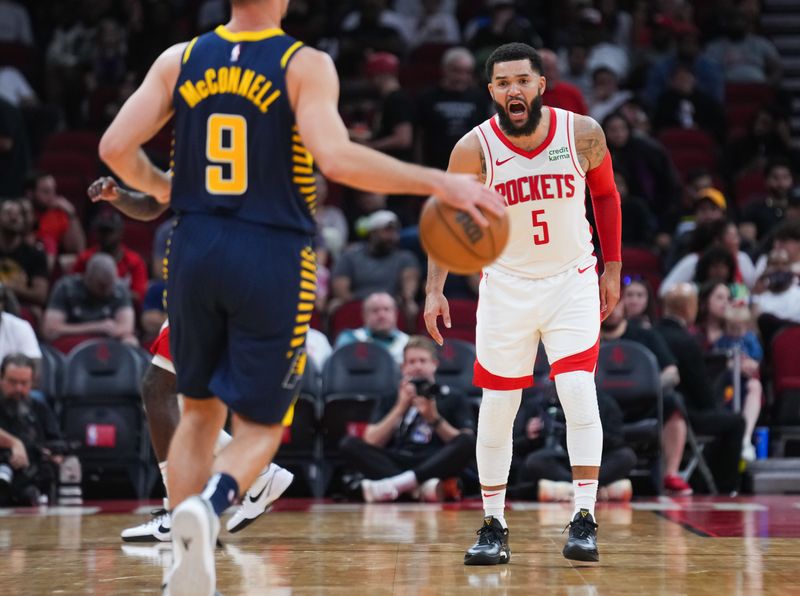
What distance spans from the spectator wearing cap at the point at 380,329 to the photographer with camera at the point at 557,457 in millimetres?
1440

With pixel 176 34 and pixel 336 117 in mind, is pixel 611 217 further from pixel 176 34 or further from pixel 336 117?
pixel 176 34

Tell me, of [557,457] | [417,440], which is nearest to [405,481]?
[417,440]

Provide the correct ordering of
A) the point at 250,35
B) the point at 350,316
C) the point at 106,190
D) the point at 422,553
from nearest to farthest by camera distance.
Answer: the point at 250,35 < the point at 106,190 < the point at 422,553 < the point at 350,316

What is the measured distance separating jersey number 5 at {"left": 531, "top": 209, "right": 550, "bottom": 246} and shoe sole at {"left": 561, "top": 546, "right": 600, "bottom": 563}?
1361 mm

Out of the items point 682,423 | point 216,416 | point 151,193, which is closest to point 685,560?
point 216,416

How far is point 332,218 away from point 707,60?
556cm

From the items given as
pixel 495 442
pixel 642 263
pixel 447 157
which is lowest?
pixel 495 442

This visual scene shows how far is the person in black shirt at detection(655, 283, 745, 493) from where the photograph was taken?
1023 cm

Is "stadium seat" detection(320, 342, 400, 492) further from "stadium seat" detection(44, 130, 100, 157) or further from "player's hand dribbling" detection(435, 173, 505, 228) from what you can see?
"player's hand dribbling" detection(435, 173, 505, 228)

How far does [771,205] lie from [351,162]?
9781mm

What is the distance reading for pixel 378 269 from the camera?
37.8ft

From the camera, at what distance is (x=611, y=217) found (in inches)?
234

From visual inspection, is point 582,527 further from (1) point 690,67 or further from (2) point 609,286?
(1) point 690,67

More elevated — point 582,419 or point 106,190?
point 106,190
